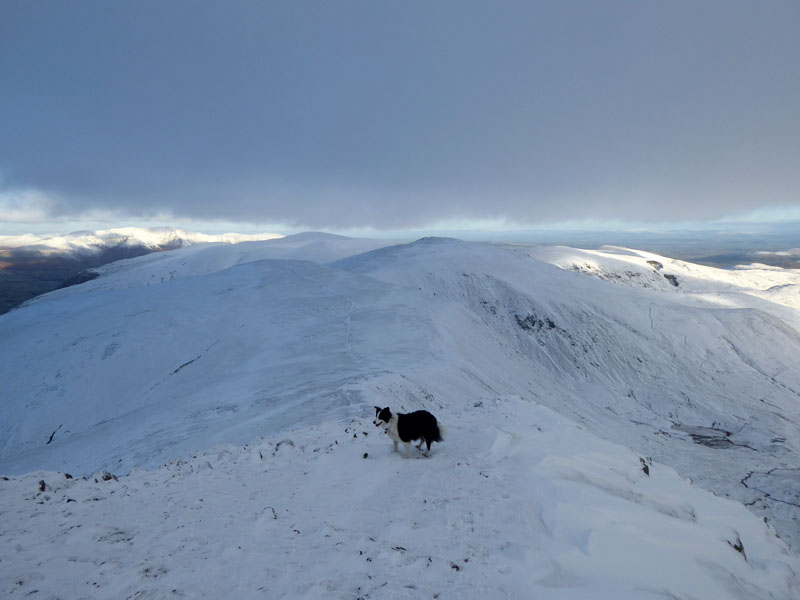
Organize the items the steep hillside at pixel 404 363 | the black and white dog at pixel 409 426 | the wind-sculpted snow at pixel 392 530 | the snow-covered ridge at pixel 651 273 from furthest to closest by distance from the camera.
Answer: the snow-covered ridge at pixel 651 273
the steep hillside at pixel 404 363
the black and white dog at pixel 409 426
the wind-sculpted snow at pixel 392 530

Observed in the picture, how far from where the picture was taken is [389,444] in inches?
496

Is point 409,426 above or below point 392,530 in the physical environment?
above

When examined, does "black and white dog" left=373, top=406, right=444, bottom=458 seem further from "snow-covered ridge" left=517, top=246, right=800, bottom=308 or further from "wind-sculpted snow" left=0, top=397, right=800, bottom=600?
"snow-covered ridge" left=517, top=246, right=800, bottom=308

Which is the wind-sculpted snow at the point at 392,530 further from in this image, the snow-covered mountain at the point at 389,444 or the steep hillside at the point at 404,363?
the steep hillside at the point at 404,363

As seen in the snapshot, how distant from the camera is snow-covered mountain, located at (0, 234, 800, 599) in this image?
6.15 meters

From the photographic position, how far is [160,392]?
29719 mm

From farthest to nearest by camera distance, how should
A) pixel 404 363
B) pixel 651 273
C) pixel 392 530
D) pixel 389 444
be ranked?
pixel 651 273 → pixel 404 363 → pixel 389 444 → pixel 392 530

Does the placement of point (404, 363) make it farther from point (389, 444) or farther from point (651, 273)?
point (651, 273)

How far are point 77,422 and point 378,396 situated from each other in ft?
83.4

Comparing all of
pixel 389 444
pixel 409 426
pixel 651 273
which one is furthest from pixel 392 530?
pixel 651 273

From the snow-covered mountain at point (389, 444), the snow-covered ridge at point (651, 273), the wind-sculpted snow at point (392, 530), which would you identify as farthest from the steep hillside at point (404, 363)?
the snow-covered ridge at point (651, 273)

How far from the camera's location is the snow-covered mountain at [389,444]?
6148 millimetres

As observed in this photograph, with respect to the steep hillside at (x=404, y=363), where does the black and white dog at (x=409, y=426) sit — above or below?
above

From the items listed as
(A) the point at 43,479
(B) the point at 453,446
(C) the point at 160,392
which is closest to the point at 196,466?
(A) the point at 43,479
